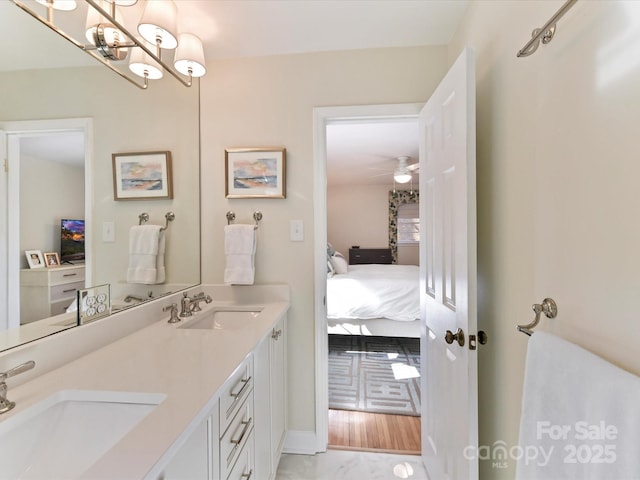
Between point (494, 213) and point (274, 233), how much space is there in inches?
47.4

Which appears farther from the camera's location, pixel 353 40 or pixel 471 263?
pixel 353 40

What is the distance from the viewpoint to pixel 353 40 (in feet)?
5.39

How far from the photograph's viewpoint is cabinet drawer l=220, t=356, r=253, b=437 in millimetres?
839

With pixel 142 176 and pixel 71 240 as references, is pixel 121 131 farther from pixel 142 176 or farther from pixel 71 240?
pixel 71 240

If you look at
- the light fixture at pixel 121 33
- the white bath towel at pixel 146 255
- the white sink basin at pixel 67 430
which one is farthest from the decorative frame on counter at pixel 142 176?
the white sink basin at pixel 67 430

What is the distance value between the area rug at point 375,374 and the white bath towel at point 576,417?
162 centimetres

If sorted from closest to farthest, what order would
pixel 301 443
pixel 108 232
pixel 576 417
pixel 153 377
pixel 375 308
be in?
pixel 576 417 → pixel 153 377 → pixel 108 232 → pixel 301 443 → pixel 375 308

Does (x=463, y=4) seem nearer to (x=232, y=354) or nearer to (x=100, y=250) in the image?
(x=232, y=354)

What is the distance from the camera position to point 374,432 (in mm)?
1903

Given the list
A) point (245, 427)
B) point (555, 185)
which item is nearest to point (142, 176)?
point (245, 427)

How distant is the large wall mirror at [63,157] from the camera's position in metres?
0.86

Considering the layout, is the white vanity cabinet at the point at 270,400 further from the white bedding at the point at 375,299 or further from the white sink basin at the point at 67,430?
the white bedding at the point at 375,299

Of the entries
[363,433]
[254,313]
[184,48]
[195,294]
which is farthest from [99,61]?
[363,433]

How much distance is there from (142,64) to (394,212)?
18.2ft
